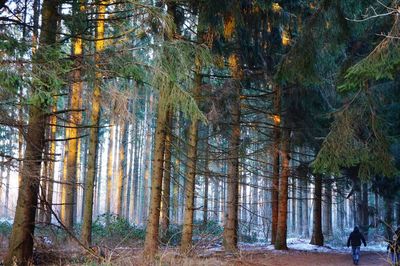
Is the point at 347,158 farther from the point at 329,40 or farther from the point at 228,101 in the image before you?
the point at 228,101

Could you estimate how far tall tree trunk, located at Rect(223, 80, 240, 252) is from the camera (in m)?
14.7

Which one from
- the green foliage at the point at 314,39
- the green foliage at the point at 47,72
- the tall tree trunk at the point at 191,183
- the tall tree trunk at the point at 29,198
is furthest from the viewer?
the tall tree trunk at the point at 191,183

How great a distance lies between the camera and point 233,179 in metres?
14.8

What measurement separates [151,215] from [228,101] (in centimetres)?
600

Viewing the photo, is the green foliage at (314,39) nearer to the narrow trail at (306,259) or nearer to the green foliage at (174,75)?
the green foliage at (174,75)

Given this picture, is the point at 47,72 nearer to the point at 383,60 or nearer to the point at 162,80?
the point at 162,80

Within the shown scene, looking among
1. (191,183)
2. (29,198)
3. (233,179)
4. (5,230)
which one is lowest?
(5,230)

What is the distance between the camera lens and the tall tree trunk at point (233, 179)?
1466 centimetres

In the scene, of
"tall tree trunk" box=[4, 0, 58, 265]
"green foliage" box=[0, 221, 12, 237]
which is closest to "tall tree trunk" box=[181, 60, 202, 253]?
"tall tree trunk" box=[4, 0, 58, 265]

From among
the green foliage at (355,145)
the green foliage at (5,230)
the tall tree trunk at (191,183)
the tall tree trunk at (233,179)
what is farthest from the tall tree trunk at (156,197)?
the green foliage at (5,230)

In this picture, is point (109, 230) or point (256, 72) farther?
point (109, 230)

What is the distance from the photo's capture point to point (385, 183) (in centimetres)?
2055

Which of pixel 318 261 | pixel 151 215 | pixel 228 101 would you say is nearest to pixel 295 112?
pixel 228 101

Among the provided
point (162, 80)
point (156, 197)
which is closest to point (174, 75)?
point (162, 80)
